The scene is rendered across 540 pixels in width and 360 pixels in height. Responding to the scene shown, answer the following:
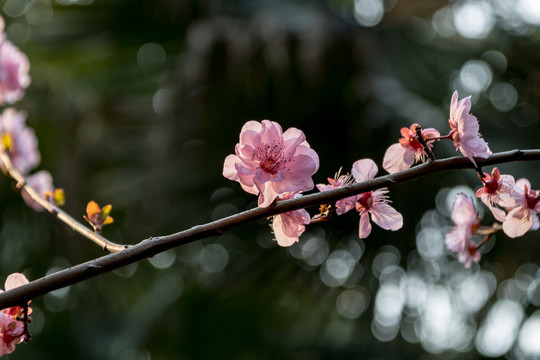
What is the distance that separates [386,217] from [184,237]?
0.51 ft

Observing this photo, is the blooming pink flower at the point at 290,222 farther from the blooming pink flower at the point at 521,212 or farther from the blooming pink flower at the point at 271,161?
the blooming pink flower at the point at 521,212

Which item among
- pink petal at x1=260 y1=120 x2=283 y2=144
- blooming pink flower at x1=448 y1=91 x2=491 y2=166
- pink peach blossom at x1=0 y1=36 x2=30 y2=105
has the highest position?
pink peach blossom at x1=0 y1=36 x2=30 y2=105

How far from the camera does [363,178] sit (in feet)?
1.24

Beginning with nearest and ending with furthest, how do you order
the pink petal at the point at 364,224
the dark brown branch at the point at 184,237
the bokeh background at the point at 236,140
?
the dark brown branch at the point at 184,237 → the pink petal at the point at 364,224 → the bokeh background at the point at 236,140

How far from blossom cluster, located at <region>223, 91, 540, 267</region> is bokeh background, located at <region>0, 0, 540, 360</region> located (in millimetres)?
571

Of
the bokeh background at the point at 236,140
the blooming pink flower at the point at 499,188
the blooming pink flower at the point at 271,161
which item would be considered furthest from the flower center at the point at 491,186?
the bokeh background at the point at 236,140

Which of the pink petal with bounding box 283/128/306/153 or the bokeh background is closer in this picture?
the pink petal with bounding box 283/128/306/153

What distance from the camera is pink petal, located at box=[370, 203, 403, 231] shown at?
0.38 metres

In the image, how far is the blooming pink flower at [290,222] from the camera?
0.36 metres

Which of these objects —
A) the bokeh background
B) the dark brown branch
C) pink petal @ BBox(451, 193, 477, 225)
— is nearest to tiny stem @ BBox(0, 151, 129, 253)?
the dark brown branch

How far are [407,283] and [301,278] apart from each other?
9.6 inches

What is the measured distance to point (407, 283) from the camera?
1240mm

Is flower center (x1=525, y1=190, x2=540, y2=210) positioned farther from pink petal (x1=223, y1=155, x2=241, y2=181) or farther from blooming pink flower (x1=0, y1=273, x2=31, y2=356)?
Result: blooming pink flower (x1=0, y1=273, x2=31, y2=356)

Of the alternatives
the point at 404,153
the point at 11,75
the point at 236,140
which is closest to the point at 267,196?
the point at 404,153
